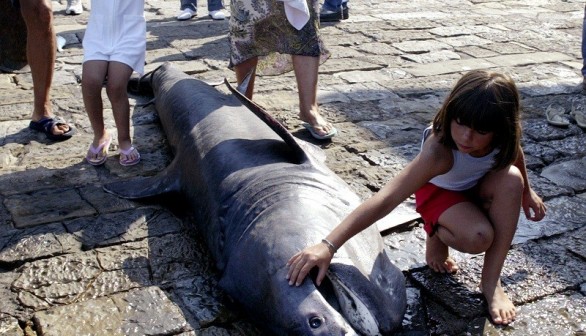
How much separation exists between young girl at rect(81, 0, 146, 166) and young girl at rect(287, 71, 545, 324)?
6.12 feet

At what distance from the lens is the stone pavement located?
10.2 ft

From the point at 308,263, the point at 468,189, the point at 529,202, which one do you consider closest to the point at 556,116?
the point at 529,202

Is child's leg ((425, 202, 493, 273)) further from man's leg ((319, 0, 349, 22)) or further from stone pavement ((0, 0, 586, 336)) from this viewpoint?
man's leg ((319, 0, 349, 22))

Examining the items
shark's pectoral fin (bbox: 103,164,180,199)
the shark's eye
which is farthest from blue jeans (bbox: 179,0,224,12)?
the shark's eye

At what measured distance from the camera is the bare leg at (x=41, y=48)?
4805 millimetres

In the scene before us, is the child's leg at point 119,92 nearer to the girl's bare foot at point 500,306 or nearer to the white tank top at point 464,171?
the white tank top at point 464,171

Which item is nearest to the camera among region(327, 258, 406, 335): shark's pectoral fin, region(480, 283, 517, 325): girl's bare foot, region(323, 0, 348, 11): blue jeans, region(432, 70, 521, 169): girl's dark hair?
region(327, 258, 406, 335): shark's pectoral fin

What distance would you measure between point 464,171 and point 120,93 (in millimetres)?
2076

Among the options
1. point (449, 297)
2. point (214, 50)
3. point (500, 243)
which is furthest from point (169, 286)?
point (214, 50)

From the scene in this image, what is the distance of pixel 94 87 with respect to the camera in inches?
173

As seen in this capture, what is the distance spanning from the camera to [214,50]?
23.8 feet

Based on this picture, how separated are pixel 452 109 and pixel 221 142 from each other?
4.19 feet

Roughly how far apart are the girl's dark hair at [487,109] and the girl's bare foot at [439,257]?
0.53 meters

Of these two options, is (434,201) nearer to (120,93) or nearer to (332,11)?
(120,93)
